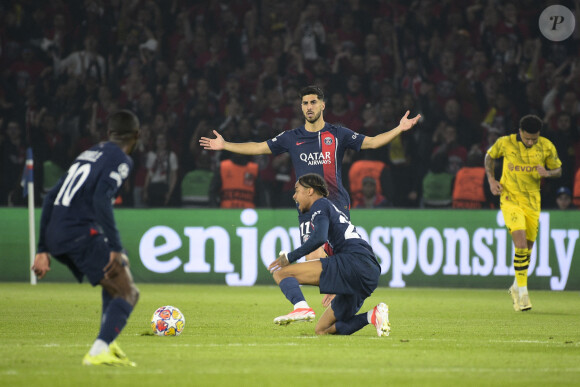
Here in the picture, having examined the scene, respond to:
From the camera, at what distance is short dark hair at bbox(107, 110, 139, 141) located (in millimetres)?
7090

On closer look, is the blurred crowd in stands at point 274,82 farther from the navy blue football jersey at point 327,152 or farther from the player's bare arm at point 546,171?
the navy blue football jersey at point 327,152

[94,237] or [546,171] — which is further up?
[546,171]

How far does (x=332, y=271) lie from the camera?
9234 mm

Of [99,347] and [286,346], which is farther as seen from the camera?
[286,346]

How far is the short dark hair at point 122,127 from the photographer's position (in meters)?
7.09

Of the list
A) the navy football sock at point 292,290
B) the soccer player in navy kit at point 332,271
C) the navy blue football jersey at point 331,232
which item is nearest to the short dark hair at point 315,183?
the soccer player in navy kit at point 332,271

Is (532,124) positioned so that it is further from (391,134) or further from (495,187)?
(391,134)

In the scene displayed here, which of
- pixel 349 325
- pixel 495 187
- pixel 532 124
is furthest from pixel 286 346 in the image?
pixel 532 124

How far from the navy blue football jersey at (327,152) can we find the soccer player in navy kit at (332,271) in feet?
5.57

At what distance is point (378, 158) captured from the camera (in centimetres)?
1802

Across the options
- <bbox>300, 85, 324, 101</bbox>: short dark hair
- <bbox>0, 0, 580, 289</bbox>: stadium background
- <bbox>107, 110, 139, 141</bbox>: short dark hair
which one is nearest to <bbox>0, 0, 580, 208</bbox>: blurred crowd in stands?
<bbox>0, 0, 580, 289</bbox>: stadium background

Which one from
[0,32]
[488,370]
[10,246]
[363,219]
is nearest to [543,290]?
[363,219]

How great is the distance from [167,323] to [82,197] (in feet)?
8.72

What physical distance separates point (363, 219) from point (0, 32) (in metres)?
10.1
